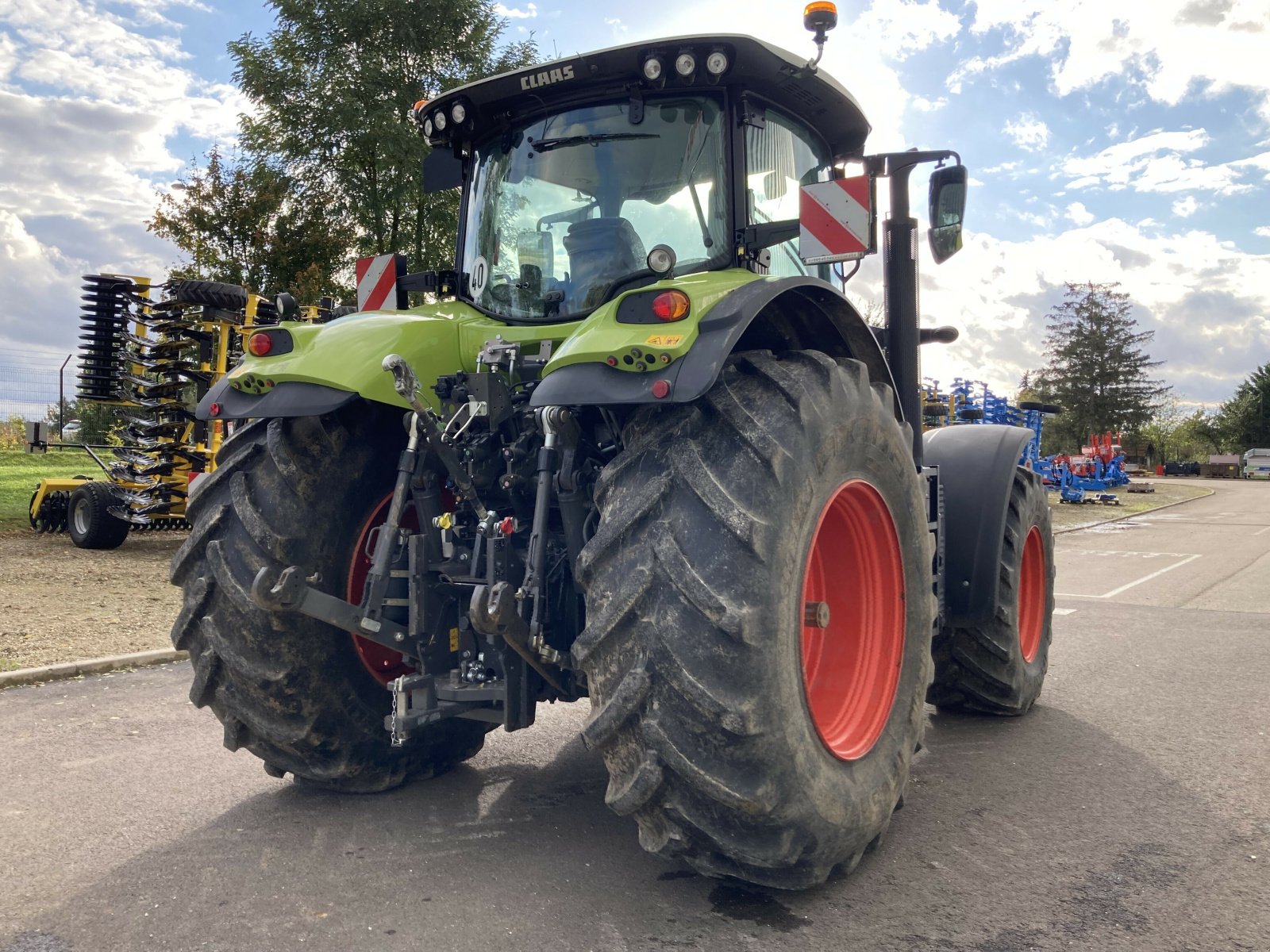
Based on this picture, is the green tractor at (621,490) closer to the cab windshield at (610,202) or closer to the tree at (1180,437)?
the cab windshield at (610,202)

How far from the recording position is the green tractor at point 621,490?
265 cm

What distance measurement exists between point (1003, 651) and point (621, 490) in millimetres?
2906

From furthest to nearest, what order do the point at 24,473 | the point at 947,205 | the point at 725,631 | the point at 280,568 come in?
1. the point at 24,473
2. the point at 947,205
3. the point at 280,568
4. the point at 725,631

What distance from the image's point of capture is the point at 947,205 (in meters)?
4.35

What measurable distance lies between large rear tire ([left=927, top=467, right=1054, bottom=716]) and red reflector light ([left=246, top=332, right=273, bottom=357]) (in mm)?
3278

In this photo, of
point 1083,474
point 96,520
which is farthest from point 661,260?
point 1083,474

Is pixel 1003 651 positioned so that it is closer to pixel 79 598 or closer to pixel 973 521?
pixel 973 521

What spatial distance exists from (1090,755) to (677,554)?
2.89 meters

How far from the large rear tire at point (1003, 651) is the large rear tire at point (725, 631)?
6.77ft

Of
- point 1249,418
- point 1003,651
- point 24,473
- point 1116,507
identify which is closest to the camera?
point 1003,651

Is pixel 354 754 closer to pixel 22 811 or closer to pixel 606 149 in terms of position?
pixel 22 811

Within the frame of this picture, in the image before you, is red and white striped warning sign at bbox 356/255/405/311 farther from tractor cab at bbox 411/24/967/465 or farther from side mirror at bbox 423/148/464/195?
tractor cab at bbox 411/24/967/465

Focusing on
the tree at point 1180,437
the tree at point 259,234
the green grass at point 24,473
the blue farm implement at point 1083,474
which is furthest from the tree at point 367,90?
the tree at point 1180,437

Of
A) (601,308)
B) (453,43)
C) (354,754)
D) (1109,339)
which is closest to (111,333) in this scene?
(453,43)
